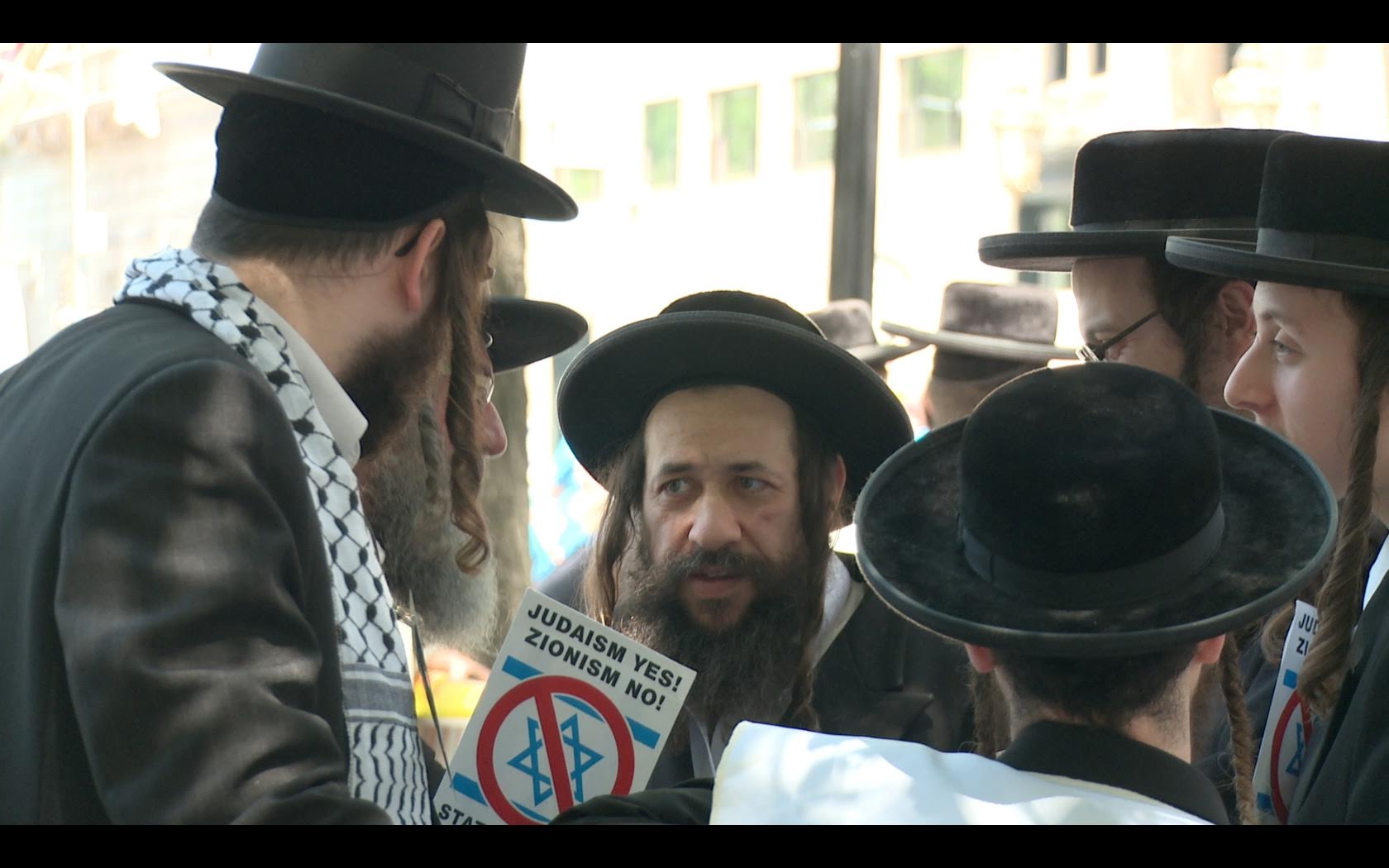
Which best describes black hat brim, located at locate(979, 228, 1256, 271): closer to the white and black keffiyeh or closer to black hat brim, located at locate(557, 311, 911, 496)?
black hat brim, located at locate(557, 311, 911, 496)

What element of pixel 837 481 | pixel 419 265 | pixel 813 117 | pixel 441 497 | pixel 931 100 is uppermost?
pixel 931 100

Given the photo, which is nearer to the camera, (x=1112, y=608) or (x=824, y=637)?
(x=1112, y=608)

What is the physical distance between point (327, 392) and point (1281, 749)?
173 cm

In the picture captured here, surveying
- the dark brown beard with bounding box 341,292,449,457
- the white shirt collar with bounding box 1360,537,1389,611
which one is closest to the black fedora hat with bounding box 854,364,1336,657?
the white shirt collar with bounding box 1360,537,1389,611

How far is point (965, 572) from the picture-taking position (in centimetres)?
212

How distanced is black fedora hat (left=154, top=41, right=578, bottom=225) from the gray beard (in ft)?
1.51

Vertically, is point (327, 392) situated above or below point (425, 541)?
above

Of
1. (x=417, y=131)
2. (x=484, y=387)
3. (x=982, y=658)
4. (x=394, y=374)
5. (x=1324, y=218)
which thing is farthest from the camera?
(x=484, y=387)

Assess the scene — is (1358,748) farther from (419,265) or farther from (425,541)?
(425,541)

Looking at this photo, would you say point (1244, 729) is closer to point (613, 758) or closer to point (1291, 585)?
point (1291, 585)

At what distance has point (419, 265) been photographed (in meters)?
2.48

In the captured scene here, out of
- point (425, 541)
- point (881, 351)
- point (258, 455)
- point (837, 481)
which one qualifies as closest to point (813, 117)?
point (881, 351)

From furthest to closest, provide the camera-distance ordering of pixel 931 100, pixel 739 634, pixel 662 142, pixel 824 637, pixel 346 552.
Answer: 1. pixel 662 142
2. pixel 931 100
3. pixel 824 637
4. pixel 739 634
5. pixel 346 552
